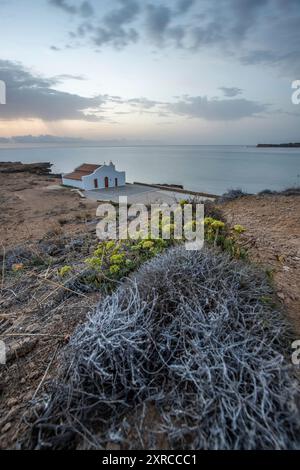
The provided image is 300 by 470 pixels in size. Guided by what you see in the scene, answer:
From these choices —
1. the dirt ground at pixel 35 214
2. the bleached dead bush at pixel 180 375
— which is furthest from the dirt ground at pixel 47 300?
the dirt ground at pixel 35 214

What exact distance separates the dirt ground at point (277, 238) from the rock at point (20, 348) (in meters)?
2.09

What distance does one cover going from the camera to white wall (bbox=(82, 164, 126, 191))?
20500mm

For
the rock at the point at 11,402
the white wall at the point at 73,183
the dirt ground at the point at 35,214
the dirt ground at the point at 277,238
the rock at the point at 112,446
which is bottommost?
the dirt ground at the point at 35,214

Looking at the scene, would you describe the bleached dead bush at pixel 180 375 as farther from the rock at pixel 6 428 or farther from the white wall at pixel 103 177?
the white wall at pixel 103 177

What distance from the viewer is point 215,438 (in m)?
1.17

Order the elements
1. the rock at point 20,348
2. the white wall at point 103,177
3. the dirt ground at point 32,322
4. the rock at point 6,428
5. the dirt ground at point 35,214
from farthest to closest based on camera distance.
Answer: the white wall at point 103,177, the dirt ground at point 35,214, the rock at point 20,348, the dirt ground at point 32,322, the rock at point 6,428

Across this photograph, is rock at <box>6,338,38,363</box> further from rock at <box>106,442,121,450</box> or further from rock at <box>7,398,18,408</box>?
rock at <box>106,442,121,450</box>

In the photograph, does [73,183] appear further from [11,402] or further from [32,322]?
[11,402]

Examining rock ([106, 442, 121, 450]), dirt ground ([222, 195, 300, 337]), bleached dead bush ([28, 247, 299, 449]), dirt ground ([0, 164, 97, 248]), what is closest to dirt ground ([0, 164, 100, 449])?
bleached dead bush ([28, 247, 299, 449])

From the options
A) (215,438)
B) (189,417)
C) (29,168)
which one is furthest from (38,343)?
(29,168)

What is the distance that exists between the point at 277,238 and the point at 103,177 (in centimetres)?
1868

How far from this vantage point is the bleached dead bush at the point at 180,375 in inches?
48.4

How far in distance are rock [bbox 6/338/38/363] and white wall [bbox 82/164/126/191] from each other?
63.6 feet

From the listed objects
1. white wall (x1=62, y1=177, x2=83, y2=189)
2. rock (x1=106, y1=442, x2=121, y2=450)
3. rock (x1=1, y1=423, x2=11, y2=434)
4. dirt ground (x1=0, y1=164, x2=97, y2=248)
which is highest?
white wall (x1=62, y1=177, x2=83, y2=189)
